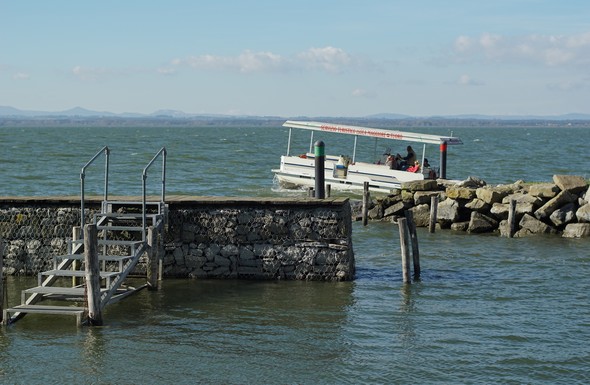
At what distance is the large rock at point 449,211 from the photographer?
1075 inches

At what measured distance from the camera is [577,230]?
25234 mm

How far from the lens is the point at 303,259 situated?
17.8 metres

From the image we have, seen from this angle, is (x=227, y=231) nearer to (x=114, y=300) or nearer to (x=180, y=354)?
(x=114, y=300)

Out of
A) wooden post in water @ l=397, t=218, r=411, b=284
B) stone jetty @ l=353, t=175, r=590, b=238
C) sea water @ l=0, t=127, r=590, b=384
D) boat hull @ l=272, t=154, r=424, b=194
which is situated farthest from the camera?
boat hull @ l=272, t=154, r=424, b=194

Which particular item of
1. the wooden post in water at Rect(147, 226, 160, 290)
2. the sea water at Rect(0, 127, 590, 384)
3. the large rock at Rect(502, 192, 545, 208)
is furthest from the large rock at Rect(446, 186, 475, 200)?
the wooden post in water at Rect(147, 226, 160, 290)

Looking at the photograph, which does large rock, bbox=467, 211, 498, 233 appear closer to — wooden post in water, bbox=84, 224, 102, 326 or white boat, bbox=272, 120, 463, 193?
white boat, bbox=272, 120, 463, 193

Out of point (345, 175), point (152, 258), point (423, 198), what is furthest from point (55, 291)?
point (345, 175)

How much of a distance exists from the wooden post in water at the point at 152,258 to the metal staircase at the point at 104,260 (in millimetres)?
84

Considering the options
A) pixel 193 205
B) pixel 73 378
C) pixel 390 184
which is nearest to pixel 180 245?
pixel 193 205

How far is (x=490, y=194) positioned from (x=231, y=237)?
11.8 meters

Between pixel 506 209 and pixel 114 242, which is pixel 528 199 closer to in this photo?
pixel 506 209

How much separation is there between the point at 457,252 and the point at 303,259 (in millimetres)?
6578

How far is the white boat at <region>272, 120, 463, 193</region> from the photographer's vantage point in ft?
113

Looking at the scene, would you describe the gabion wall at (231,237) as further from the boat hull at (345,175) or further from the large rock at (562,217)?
the boat hull at (345,175)
